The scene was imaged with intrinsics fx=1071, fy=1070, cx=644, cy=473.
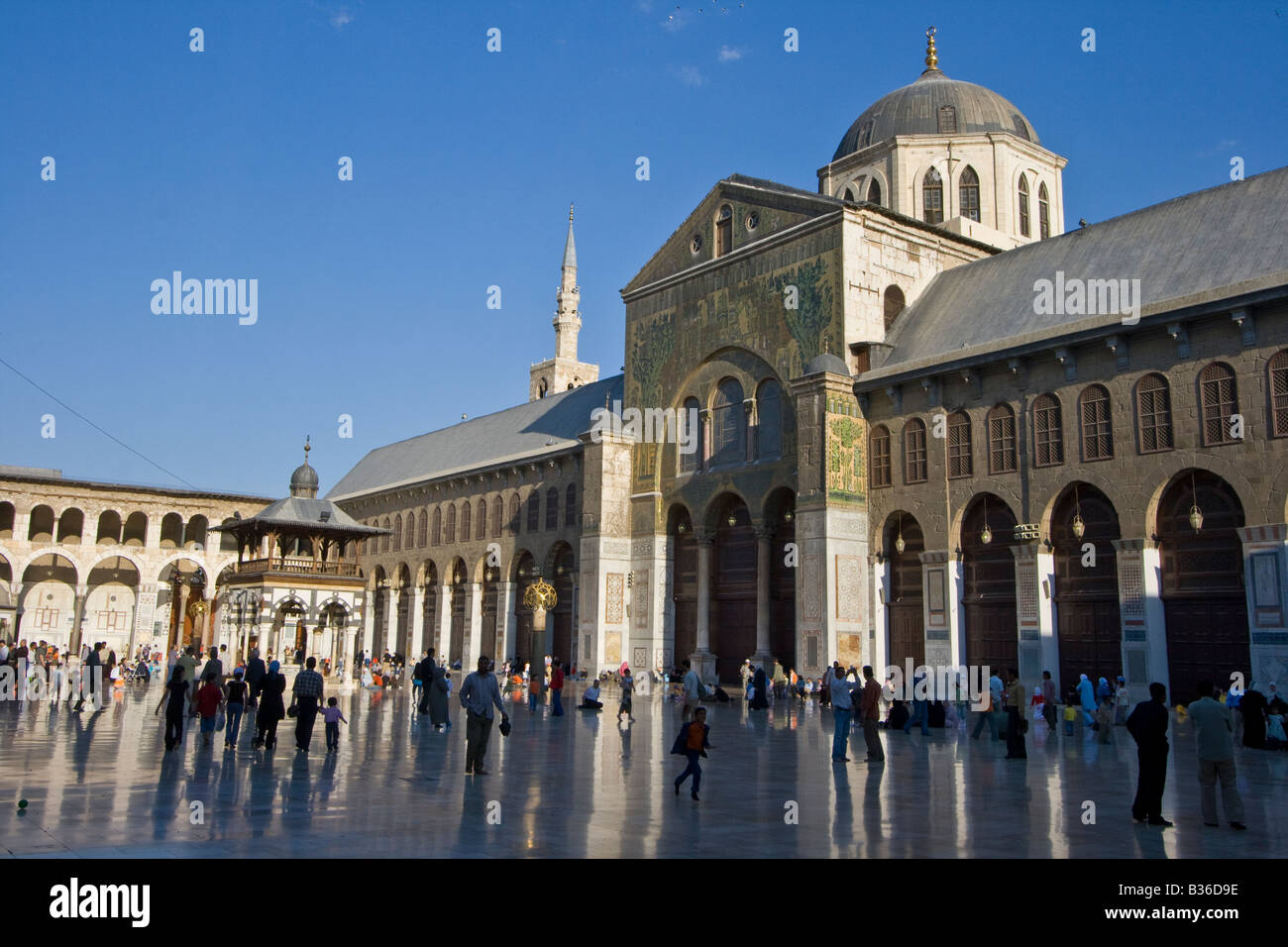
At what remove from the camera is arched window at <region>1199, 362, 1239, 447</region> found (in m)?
21.9

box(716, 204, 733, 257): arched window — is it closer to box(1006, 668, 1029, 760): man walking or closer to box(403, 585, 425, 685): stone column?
box(1006, 668, 1029, 760): man walking

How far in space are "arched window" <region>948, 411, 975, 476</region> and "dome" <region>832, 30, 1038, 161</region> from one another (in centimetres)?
1551

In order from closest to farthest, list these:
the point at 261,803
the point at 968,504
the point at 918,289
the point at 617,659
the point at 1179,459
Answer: the point at 261,803, the point at 1179,459, the point at 968,504, the point at 918,289, the point at 617,659

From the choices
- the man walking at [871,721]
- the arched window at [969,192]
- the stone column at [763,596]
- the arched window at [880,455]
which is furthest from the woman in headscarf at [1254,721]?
the arched window at [969,192]

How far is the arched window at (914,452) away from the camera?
28234 mm

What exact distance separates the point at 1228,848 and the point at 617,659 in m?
28.7

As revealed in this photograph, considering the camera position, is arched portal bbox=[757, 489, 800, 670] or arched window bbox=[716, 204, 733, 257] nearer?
arched portal bbox=[757, 489, 800, 670]

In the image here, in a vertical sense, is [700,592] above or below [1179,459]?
below

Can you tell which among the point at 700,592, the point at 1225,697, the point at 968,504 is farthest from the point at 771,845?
the point at 700,592

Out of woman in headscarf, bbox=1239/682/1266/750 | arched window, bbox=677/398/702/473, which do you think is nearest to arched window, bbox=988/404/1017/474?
woman in headscarf, bbox=1239/682/1266/750

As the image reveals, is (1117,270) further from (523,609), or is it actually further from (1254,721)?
(523,609)

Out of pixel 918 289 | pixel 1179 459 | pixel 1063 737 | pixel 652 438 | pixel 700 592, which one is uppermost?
pixel 918 289

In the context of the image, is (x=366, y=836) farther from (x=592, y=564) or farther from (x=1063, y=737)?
(x=592, y=564)

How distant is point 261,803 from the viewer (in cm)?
998
